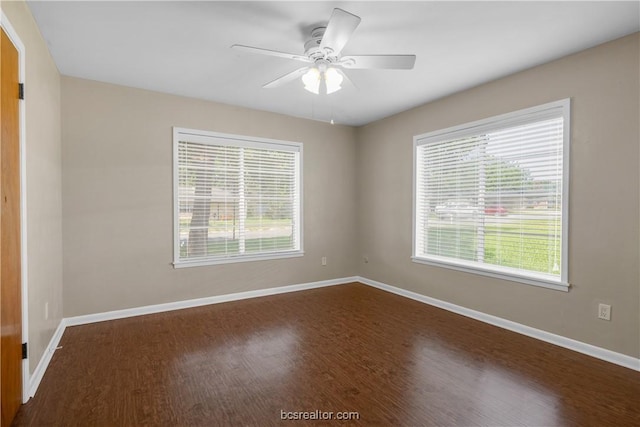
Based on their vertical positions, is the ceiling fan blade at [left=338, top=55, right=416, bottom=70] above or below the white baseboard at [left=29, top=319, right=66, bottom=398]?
above

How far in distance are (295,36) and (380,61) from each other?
2.33 ft

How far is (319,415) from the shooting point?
1972 millimetres

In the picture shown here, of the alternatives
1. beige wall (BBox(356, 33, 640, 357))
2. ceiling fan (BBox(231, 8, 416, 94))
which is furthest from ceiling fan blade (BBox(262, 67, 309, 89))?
beige wall (BBox(356, 33, 640, 357))

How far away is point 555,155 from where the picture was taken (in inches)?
119

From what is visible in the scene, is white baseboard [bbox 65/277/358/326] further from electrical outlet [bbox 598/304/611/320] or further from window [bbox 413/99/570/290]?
electrical outlet [bbox 598/304/611/320]

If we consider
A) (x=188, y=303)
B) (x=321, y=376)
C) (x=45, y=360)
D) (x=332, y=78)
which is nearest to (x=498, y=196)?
(x=332, y=78)

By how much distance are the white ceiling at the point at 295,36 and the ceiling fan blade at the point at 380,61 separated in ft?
0.87

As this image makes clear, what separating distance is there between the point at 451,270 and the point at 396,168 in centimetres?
162

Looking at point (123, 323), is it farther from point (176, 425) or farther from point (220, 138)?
point (220, 138)

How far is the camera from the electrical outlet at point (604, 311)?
2666mm

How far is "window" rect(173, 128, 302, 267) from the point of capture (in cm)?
403

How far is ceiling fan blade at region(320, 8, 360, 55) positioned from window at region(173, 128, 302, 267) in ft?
8.01

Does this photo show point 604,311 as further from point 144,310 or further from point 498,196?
point 144,310

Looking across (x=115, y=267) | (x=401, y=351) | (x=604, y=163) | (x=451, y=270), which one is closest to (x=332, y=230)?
(x=451, y=270)
